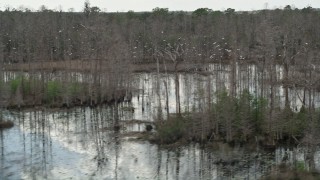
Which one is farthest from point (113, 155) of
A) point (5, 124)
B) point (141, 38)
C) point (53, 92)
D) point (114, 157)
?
point (141, 38)

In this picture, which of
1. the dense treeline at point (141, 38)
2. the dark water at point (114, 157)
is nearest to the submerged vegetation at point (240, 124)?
the dark water at point (114, 157)

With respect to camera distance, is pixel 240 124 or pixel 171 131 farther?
pixel 171 131

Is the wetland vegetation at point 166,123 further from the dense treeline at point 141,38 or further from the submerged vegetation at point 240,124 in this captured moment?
the dense treeline at point 141,38

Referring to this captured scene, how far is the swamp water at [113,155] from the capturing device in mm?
36562

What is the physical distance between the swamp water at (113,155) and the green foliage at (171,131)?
1.26 meters

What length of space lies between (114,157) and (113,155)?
0.65 m

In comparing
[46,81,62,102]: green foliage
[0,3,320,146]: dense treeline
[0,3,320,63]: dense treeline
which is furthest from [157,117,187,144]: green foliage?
[0,3,320,63]: dense treeline

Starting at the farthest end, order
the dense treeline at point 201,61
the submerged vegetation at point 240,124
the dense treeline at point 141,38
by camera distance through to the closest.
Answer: the dense treeline at point 141,38 → the dense treeline at point 201,61 → the submerged vegetation at point 240,124

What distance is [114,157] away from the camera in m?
40.8

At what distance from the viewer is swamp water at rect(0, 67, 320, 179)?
120ft

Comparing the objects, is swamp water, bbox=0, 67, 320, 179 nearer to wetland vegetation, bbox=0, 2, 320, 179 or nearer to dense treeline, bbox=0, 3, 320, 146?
wetland vegetation, bbox=0, 2, 320, 179

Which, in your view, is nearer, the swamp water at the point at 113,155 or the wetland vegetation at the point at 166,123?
the swamp water at the point at 113,155

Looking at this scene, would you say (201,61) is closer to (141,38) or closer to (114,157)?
(141,38)

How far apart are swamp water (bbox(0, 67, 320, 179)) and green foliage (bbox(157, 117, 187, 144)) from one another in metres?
1.26
